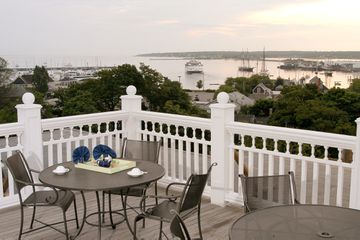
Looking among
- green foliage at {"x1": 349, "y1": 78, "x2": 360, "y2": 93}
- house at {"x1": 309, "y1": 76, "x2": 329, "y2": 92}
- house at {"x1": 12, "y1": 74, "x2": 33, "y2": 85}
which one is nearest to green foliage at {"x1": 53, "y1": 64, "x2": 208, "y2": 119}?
house at {"x1": 12, "y1": 74, "x2": 33, "y2": 85}

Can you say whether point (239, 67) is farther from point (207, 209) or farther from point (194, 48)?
point (207, 209)

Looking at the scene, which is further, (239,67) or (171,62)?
(239,67)

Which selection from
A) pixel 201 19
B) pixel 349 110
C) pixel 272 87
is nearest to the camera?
pixel 201 19

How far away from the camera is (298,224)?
247 centimetres

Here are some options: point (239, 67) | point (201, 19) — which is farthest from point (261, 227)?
point (201, 19)

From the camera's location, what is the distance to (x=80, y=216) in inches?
192

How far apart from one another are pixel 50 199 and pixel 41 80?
24.0 meters

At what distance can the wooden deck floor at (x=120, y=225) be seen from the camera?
4301 mm

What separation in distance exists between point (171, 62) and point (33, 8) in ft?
23.8

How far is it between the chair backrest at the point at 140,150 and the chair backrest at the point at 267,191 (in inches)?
71.2

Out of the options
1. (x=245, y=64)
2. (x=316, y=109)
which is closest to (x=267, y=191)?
(x=245, y=64)

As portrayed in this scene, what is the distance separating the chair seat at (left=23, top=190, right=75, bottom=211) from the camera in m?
3.87

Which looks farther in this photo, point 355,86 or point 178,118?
point 355,86

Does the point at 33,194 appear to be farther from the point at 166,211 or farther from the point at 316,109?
the point at 316,109
